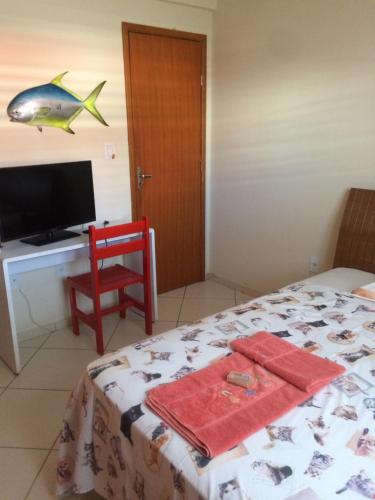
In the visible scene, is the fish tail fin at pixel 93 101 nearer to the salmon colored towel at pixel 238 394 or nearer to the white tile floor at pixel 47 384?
the white tile floor at pixel 47 384

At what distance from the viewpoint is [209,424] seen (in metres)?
1.28

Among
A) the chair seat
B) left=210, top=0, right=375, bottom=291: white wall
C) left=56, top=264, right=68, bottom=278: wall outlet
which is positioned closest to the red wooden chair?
the chair seat

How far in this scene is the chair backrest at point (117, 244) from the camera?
261 cm

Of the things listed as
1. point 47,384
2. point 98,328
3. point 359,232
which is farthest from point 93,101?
point 359,232

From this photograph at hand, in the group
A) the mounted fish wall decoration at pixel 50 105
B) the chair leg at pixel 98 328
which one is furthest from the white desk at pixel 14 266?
the mounted fish wall decoration at pixel 50 105

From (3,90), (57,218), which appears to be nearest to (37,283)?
(57,218)

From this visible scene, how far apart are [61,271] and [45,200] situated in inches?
24.2

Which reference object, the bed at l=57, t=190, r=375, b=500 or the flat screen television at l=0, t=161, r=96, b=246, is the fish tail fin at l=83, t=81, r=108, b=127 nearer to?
the flat screen television at l=0, t=161, r=96, b=246

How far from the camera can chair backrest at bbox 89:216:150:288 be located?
261cm

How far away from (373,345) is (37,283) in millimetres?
2245

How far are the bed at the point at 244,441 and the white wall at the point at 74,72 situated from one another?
1.56 m

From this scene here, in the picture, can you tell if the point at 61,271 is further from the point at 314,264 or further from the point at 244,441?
the point at 244,441

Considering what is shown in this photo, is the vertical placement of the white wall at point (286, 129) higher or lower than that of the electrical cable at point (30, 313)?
higher

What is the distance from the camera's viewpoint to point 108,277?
9.54 feet
